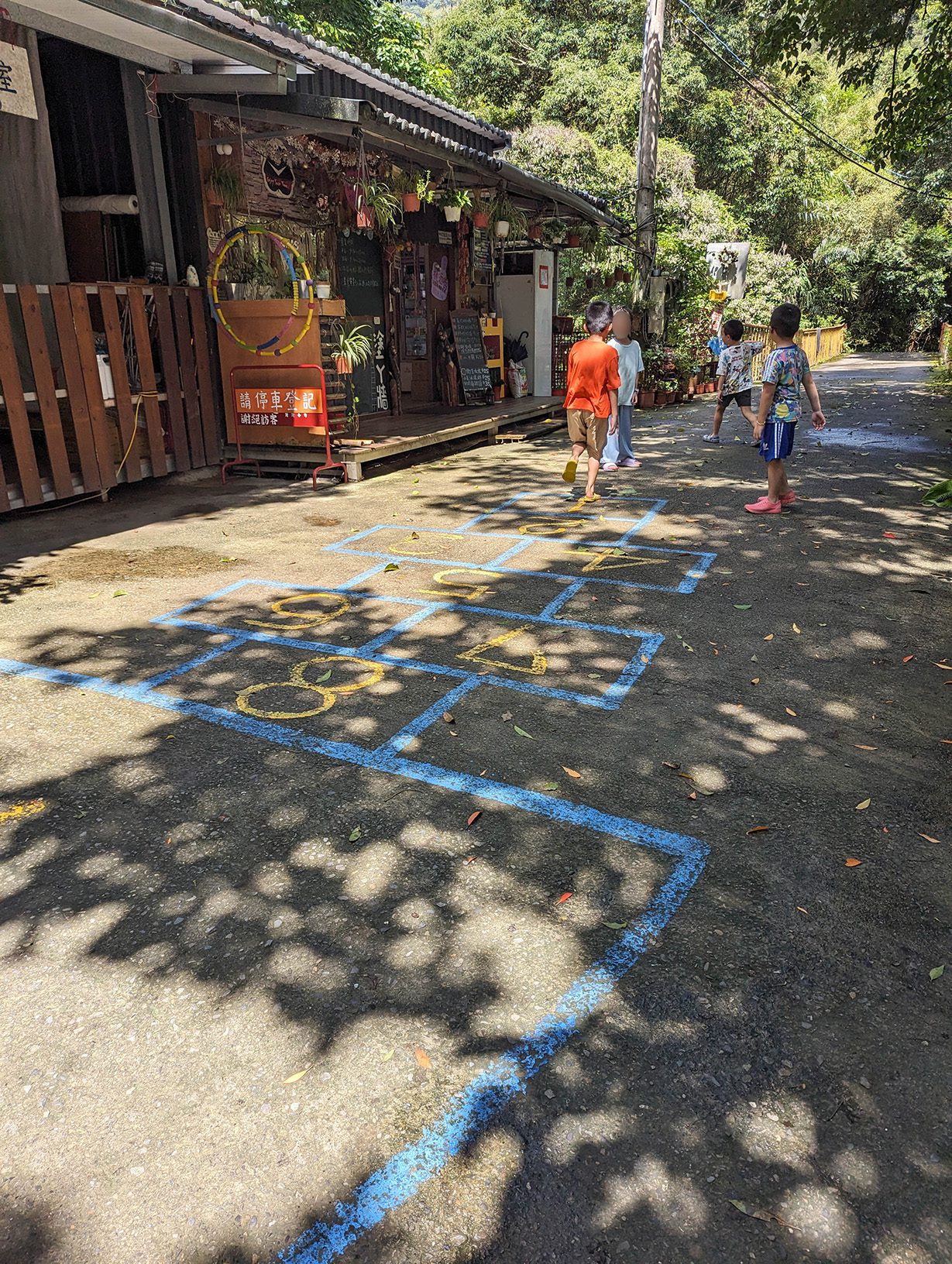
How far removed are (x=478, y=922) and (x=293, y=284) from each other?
8.50 metres

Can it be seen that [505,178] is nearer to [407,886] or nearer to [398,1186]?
[407,886]

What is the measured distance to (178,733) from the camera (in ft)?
13.1

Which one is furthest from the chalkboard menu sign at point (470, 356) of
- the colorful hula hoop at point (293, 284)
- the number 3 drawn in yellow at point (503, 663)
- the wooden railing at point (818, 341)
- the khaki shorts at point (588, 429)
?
the wooden railing at point (818, 341)

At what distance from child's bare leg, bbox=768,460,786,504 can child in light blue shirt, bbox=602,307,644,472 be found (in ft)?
8.17

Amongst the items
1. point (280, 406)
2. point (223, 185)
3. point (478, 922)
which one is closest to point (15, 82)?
point (223, 185)

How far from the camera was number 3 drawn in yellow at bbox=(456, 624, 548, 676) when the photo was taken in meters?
4.68

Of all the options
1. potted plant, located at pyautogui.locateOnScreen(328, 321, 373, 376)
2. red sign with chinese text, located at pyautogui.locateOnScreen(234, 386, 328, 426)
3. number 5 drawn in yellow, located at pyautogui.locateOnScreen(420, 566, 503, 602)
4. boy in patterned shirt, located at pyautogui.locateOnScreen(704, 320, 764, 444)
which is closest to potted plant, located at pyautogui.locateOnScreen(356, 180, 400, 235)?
potted plant, located at pyautogui.locateOnScreen(328, 321, 373, 376)

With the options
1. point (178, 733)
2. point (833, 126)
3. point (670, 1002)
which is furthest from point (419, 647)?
point (833, 126)

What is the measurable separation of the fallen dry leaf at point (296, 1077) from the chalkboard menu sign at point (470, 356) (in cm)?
1349

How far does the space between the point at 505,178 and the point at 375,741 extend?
11007 millimetres

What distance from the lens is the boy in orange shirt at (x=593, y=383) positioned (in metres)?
8.18

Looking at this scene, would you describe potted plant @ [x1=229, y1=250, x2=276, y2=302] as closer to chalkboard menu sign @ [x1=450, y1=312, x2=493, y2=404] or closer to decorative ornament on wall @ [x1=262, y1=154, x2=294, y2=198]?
decorative ornament on wall @ [x1=262, y1=154, x2=294, y2=198]

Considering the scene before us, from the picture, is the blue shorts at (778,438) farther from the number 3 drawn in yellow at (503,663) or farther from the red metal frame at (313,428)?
the red metal frame at (313,428)

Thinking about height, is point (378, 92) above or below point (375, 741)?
above
